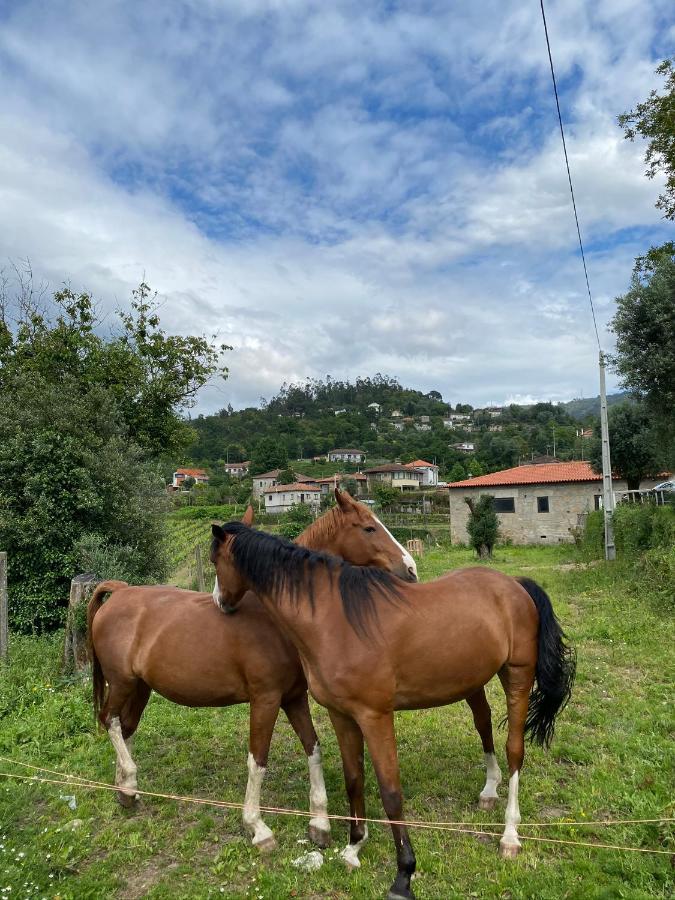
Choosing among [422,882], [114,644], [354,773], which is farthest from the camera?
[114,644]

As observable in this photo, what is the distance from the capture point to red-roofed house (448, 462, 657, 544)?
2441 centimetres

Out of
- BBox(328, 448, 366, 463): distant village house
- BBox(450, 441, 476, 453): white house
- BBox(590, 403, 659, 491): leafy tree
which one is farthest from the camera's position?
BBox(450, 441, 476, 453): white house

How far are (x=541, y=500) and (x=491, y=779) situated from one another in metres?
23.3

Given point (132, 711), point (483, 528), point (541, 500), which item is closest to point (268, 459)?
point (541, 500)

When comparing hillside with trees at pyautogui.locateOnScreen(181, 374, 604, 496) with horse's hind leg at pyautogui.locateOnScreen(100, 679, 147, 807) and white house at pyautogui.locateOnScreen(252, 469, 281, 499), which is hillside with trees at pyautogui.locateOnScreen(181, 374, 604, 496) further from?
horse's hind leg at pyautogui.locateOnScreen(100, 679, 147, 807)

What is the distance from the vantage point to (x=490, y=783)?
11.9ft

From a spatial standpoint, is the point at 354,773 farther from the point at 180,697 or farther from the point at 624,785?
the point at 624,785

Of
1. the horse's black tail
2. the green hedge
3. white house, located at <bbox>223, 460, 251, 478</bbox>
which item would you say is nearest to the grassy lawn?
the horse's black tail

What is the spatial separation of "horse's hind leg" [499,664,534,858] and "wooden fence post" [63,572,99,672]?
4548mm

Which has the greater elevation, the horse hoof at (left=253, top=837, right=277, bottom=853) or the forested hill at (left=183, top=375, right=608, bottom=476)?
the forested hill at (left=183, top=375, right=608, bottom=476)

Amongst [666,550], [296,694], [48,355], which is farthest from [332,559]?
[48,355]

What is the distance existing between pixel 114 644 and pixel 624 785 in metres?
3.62

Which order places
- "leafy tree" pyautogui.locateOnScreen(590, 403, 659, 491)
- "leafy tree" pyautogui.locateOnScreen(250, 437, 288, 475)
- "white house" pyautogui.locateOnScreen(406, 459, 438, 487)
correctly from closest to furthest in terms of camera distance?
1. "leafy tree" pyautogui.locateOnScreen(590, 403, 659, 491)
2. "white house" pyautogui.locateOnScreen(406, 459, 438, 487)
3. "leafy tree" pyautogui.locateOnScreen(250, 437, 288, 475)

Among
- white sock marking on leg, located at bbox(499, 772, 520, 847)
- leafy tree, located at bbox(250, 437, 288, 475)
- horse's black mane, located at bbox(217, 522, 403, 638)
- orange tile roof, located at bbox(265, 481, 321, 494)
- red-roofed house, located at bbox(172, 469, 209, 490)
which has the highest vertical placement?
leafy tree, located at bbox(250, 437, 288, 475)
